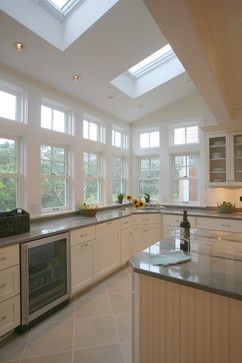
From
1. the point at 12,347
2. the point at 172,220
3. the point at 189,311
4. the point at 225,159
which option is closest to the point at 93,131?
the point at 172,220

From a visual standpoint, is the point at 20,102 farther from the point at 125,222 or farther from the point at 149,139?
the point at 149,139

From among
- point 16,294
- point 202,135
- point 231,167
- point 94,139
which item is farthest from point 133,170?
point 16,294

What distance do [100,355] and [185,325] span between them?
110 cm

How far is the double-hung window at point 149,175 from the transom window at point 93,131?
1.24 metres

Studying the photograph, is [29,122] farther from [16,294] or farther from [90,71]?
[16,294]

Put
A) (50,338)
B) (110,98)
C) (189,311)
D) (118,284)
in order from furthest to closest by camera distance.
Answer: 1. (110,98)
2. (118,284)
3. (50,338)
4. (189,311)

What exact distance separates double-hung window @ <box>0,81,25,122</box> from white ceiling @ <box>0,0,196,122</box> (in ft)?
0.90

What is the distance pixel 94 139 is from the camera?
4.58m

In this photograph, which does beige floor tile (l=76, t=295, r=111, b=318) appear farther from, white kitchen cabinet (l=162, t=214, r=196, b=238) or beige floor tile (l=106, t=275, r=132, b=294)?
white kitchen cabinet (l=162, t=214, r=196, b=238)

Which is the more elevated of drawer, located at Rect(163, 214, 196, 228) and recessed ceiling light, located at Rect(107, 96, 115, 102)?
recessed ceiling light, located at Rect(107, 96, 115, 102)

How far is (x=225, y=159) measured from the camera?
165 inches

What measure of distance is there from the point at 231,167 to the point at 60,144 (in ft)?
9.61

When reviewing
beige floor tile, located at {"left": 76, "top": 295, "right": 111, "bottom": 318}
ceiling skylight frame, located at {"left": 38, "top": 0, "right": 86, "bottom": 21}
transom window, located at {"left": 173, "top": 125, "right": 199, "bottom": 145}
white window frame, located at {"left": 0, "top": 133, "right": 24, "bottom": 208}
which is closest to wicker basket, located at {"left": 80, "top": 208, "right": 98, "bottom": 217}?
white window frame, located at {"left": 0, "top": 133, "right": 24, "bottom": 208}

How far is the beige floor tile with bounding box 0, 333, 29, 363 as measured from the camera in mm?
1986
